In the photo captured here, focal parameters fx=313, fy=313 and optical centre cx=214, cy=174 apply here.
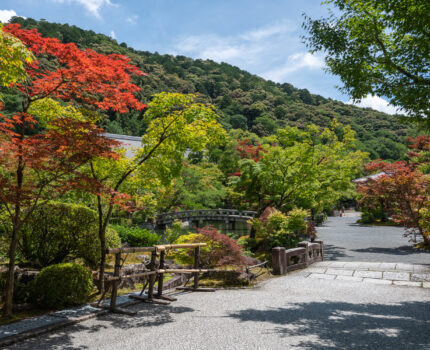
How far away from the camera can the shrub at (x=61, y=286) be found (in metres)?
5.39

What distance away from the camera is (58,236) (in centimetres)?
720

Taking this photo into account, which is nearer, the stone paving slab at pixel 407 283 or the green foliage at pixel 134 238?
the stone paving slab at pixel 407 283

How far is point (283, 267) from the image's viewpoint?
33.7 feet

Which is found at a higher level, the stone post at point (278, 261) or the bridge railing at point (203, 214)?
the bridge railing at point (203, 214)

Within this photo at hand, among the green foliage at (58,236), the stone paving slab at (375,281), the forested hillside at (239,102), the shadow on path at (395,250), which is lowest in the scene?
the stone paving slab at (375,281)

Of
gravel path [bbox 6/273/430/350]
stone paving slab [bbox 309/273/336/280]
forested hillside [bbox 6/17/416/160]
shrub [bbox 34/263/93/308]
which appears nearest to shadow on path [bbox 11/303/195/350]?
gravel path [bbox 6/273/430/350]

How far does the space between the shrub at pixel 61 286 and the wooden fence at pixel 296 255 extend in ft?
20.4

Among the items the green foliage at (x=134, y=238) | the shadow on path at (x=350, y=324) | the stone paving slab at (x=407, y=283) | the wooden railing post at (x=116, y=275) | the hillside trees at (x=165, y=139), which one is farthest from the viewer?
the green foliage at (x=134, y=238)

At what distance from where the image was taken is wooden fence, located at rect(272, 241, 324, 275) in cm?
1015

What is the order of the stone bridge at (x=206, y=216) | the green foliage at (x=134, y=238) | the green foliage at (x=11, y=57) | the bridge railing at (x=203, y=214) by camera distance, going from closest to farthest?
the green foliage at (x=11, y=57)
the green foliage at (x=134, y=238)
the stone bridge at (x=206, y=216)
the bridge railing at (x=203, y=214)

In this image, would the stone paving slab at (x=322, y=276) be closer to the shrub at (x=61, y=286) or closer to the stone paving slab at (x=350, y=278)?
the stone paving slab at (x=350, y=278)

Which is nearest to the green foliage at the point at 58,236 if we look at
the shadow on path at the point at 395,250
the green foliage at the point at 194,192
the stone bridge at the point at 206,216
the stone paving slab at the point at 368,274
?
the stone paving slab at the point at 368,274

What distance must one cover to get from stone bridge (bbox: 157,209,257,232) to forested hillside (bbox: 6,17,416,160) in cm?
2665

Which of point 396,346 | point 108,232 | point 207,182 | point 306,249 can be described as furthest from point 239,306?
point 207,182
